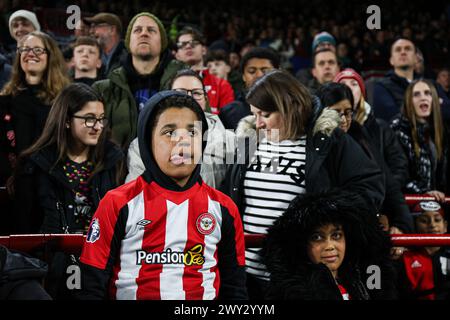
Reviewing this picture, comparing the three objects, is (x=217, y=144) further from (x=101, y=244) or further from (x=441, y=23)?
(x=441, y=23)

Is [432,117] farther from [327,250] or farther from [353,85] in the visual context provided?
[327,250]

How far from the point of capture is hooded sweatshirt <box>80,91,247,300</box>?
7.47ft

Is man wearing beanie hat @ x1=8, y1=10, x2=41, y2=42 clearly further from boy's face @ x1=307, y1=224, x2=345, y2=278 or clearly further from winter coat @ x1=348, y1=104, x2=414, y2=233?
boy's face @ x1=307, y1=224, x2=345, y2=278

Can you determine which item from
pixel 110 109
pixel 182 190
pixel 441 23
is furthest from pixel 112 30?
pixel 441 23

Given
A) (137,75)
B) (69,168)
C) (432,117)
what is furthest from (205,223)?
(432,117)

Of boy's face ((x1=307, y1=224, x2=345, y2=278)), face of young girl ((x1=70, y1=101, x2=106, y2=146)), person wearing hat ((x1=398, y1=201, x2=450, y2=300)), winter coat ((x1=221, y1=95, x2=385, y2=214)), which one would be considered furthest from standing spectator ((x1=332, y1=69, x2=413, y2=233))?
face of young girl ((x1=70, y1=101, x2=106, y2=146))

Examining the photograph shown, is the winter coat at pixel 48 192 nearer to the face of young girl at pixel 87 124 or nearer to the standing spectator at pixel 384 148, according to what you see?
the face of young girl at pixel 87 124

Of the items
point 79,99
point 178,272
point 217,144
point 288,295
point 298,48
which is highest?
point 298,48

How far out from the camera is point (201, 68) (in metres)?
5.55

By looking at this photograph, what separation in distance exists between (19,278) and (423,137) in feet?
12.8

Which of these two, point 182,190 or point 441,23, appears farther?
point 441,23

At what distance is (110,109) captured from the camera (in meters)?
4.14

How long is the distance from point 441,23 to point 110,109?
A: 11272mm

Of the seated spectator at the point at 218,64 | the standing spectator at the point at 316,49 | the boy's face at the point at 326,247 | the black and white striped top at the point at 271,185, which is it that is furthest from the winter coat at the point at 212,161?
the seated spectator at the point at 218,64
